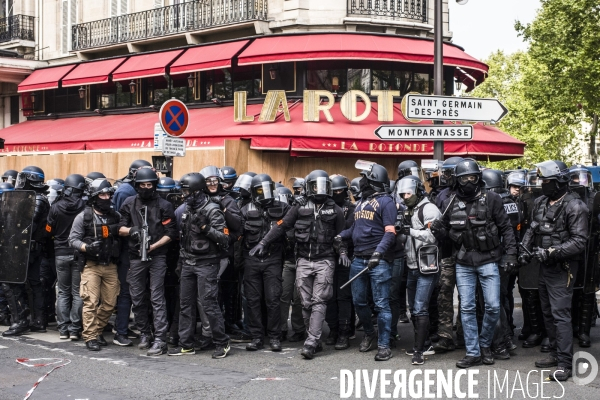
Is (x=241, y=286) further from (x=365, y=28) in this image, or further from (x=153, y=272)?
(x=365, y=28)

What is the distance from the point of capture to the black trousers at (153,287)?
29.1ft

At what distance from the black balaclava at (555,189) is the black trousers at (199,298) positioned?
11.0ft

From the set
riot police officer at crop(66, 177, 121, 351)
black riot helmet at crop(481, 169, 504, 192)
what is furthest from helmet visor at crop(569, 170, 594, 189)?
riot police officer at crop(66, 177, 121, 351)

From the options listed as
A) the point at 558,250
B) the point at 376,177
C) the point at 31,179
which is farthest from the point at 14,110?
the point at 558,250

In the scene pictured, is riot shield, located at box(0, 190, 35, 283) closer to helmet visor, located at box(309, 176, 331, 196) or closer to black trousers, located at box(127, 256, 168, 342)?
black trousers, located at box(127, 256, 168, 342)

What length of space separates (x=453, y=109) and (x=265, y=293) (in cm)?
372


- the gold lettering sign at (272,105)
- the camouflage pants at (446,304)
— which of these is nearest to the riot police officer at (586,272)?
the camouflage pants at (446,304)

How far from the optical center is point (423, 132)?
431 inches

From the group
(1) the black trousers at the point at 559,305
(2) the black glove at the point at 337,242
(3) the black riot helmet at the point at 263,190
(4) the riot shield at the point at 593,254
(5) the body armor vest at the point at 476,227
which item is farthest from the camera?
(3) the black riot helmet at the point at 263,190

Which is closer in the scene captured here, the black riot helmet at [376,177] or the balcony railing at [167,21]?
the black riot helmet at [376,177]

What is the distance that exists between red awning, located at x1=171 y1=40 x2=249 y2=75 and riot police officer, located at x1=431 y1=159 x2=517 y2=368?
488 inches

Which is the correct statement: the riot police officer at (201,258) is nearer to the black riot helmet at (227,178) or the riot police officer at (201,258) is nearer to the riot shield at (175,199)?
the riot shield at (175,199)

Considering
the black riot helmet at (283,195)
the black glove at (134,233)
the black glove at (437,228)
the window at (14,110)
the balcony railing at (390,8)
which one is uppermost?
the balcony railing at (390,8)

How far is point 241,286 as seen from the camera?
403 inches
